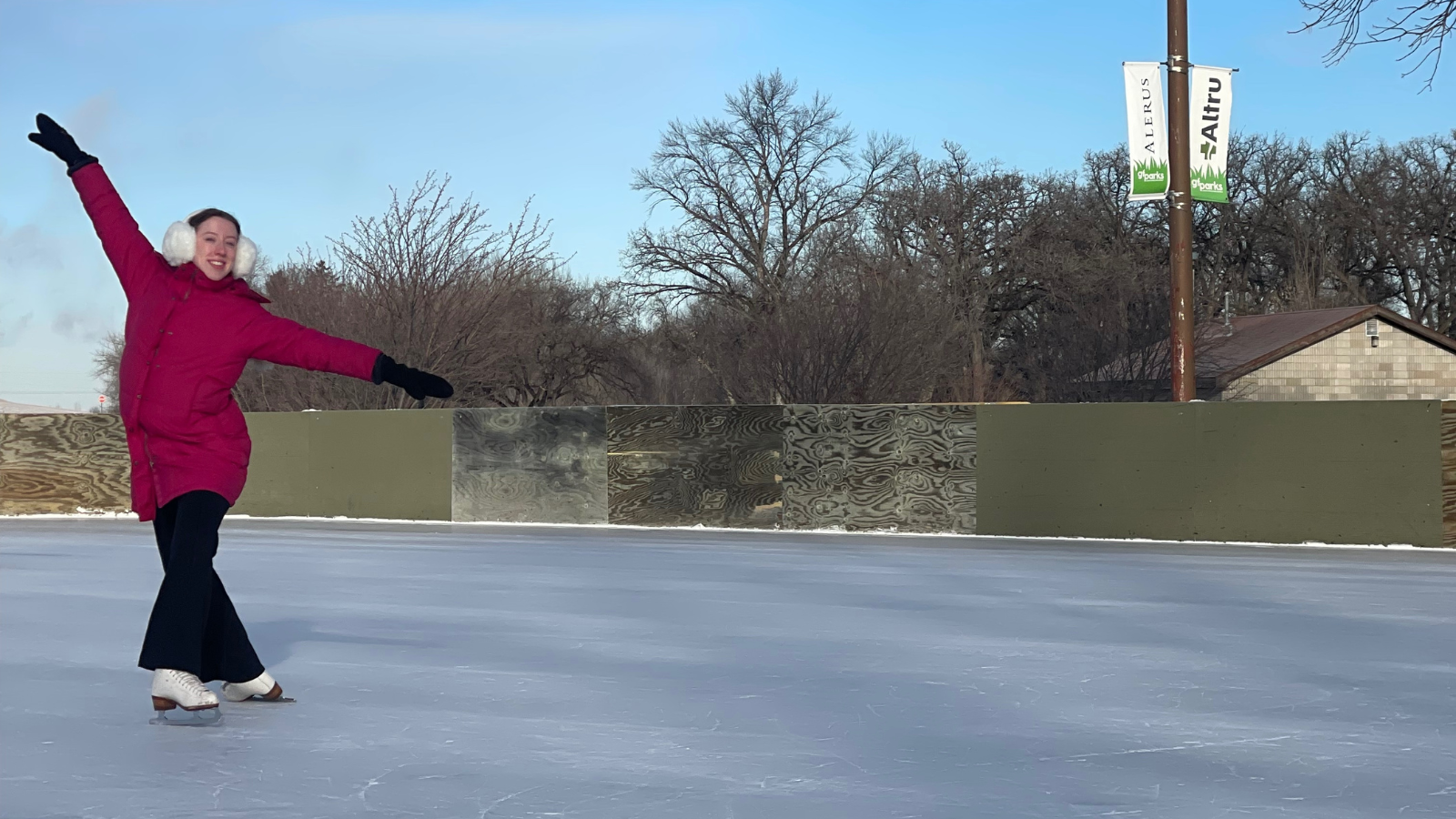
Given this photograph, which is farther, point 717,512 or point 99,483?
point 99,483

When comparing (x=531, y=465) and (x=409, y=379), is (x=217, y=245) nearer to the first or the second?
(x=409, y=379)

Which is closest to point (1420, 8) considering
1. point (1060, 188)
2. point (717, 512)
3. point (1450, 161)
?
point (717, 512)

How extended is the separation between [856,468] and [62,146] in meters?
12.4

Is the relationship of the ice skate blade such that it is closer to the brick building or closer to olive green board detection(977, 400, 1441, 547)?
olive green board detection(977, 400, 1441, 547)

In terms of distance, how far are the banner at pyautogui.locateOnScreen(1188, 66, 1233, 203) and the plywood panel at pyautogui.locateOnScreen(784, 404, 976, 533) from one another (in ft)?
11.4

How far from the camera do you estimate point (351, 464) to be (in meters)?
20.9

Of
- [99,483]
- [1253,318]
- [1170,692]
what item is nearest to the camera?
[1170,692]

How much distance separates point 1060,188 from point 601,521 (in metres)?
42.5

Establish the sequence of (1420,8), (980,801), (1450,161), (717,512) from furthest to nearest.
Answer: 1. (1450,161)
2. (717,512)
3. (1420,8)
4. (980,801)

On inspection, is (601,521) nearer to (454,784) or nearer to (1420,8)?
(1420,8)

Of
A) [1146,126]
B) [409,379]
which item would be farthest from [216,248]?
[1146,126]

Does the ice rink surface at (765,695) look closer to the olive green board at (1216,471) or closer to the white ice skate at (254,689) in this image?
the white ice skate at (254,689)

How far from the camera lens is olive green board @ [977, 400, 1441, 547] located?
49.6ft

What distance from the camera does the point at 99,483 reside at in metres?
22.4
